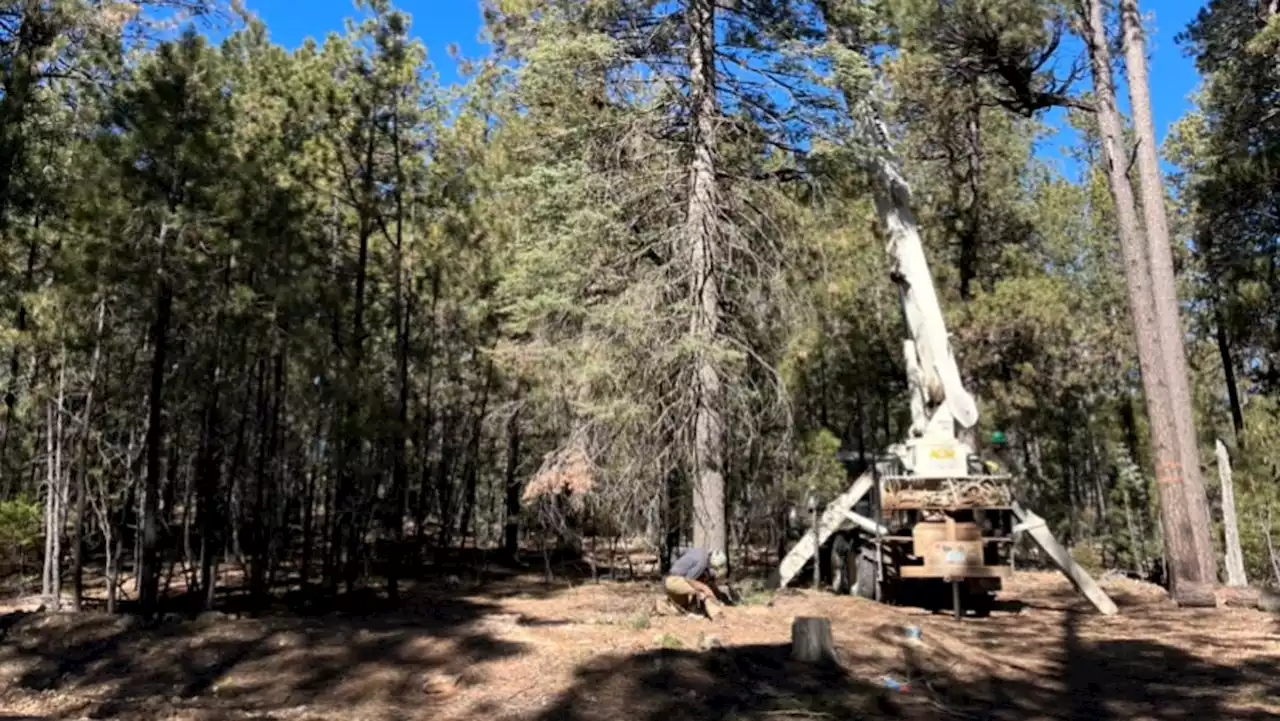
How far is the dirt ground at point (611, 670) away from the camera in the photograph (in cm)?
649

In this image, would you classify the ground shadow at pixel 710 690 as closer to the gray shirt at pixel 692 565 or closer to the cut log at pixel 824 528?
the gray shirt at pixel 692 565

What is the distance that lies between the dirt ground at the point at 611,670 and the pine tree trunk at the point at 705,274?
4.51 ft

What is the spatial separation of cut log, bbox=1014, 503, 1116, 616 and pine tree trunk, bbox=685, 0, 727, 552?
449cm

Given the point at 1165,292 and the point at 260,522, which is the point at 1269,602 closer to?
the point at 1165,292

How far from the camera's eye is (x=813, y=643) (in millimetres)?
7574

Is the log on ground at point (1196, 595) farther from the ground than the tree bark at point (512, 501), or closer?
closer

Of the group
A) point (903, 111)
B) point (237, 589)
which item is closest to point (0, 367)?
point (237, 589)

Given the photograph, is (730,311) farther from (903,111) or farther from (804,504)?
(903,111)

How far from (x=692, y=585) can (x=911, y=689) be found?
104 inches

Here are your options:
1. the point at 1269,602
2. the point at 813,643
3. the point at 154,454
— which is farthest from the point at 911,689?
the point at 154,454

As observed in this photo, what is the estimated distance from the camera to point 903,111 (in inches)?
630

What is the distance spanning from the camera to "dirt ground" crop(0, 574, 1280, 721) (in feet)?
Result: 21.3

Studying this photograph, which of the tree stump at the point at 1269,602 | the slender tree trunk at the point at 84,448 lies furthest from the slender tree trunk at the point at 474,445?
the tree stump at the point at 1269,602

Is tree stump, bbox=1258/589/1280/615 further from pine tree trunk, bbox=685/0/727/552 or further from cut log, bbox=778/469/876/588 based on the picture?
pine tree trunk, bbox=685/0/727/552
